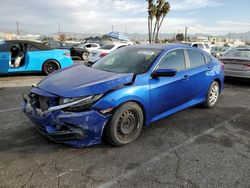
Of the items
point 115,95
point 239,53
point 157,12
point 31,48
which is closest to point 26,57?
point 31,48

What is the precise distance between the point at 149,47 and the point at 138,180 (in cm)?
262

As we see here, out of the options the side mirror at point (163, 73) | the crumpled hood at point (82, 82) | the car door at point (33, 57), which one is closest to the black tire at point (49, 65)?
the car door at point (33, 57)

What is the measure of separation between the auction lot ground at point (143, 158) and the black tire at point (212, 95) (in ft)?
2.40

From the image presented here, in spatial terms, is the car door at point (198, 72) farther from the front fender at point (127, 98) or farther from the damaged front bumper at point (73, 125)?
the damaged front bumper at point (73, 125)

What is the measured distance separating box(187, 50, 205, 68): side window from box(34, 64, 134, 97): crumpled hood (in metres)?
1.70

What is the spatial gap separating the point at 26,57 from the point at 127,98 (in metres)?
6.31

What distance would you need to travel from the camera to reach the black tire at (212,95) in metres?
5.15

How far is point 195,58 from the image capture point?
4.78m

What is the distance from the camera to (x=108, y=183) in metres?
2.56

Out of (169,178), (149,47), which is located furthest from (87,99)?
(149,47)

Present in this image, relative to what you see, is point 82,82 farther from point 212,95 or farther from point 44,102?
point 212,95

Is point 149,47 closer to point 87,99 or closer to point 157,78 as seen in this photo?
point 157,78

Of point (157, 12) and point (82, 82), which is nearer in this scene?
point (82, 82)

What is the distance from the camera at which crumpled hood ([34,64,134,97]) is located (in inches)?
120
